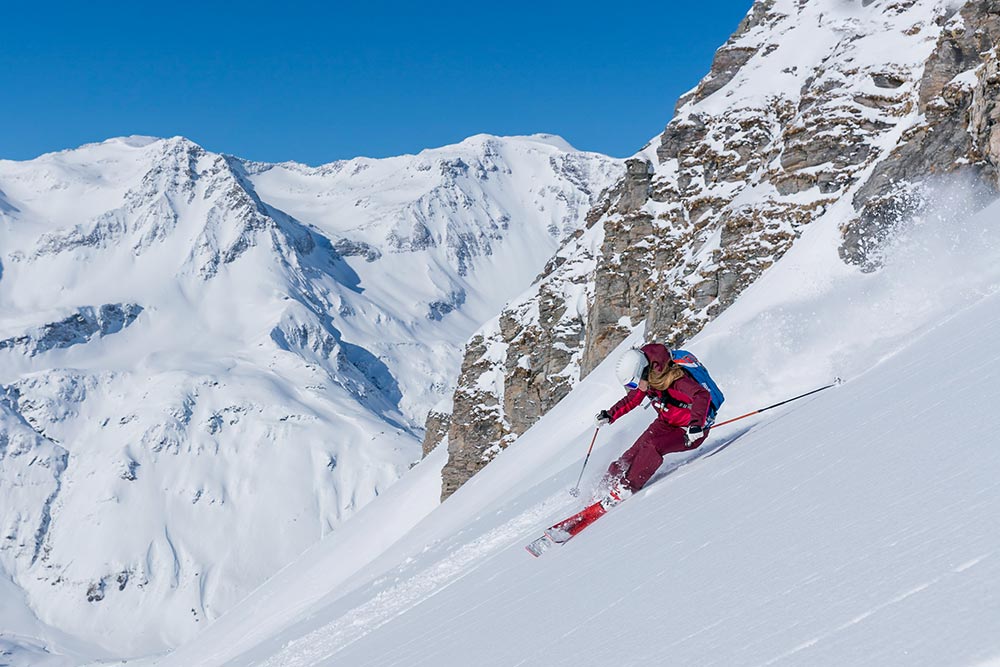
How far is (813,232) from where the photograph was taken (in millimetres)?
17922

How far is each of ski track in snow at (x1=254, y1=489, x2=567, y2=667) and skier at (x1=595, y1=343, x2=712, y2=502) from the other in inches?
72.3

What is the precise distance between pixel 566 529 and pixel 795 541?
14.9ft

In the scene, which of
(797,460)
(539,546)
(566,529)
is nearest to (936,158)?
(566,529)

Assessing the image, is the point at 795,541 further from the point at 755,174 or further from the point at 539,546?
the point at 755,174

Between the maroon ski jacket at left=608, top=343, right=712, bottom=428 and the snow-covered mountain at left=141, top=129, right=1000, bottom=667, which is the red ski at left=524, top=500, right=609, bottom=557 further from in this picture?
the maroon ski jacket at left=608, top=343, right=712, bottom=428

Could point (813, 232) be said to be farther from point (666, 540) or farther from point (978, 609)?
point (978, 609)

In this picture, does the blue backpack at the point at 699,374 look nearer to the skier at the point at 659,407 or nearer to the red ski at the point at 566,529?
the skier at the point at 659,407

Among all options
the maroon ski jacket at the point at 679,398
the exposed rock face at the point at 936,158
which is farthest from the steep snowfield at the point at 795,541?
the exposed rock face at the point at 936,158

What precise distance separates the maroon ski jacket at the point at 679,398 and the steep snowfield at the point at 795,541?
0.46 meters

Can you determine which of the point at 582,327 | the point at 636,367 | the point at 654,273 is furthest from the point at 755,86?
the point at 636,367

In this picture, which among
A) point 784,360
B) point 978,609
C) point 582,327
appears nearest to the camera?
point 978,609

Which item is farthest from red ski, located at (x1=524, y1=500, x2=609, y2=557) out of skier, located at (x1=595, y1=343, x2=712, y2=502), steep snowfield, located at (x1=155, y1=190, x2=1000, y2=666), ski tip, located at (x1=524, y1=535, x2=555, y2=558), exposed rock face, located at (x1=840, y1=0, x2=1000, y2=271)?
exposed rock face, located at (x1=840, y1=0, x2=1000, y2=271)

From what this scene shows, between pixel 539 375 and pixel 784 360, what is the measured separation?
1563 inches

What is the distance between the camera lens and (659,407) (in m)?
9.10
